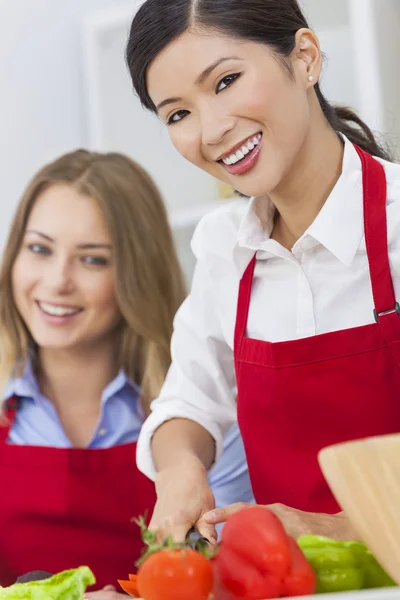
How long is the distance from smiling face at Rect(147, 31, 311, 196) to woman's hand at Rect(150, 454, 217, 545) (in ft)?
1.18

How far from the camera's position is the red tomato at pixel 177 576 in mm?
647

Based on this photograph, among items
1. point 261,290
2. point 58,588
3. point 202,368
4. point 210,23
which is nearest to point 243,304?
point 261,290

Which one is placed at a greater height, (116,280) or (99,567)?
(116,280)

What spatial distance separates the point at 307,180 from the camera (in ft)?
4.11

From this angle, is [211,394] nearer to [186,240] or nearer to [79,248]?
[79,248]

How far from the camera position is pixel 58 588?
34.9 inches

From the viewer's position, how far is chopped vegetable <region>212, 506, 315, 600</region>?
25.6 inches

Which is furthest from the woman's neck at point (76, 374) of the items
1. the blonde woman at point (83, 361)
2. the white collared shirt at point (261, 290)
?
the white collared shirt at point (261, 290)

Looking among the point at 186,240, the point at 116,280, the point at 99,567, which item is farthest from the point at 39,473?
the point at 186,240

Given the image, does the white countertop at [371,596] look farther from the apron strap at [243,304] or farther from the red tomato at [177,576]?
the apron strap at [243,304]

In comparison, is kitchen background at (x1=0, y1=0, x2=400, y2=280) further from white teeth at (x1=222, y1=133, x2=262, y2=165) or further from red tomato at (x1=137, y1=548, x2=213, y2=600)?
red tomato at (x1=137, y1=548, x2=213, y2=600)

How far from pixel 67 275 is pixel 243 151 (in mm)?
761

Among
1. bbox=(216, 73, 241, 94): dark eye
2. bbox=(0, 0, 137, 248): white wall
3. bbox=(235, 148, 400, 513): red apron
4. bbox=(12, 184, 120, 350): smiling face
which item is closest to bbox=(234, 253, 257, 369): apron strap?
bbox=(235, 148, 400, 513): red apron

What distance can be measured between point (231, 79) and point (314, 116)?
0.53ft
